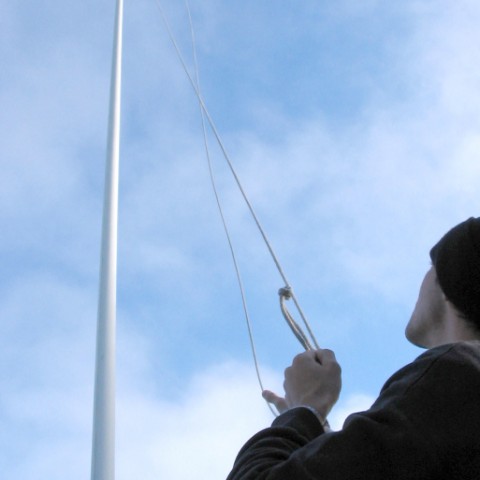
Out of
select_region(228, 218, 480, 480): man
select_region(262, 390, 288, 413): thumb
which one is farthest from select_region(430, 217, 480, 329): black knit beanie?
Answer: select_region(262, 390, 288, 413): thumb

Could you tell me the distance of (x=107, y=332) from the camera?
16.9ft

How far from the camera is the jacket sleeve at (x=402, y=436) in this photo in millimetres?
2006

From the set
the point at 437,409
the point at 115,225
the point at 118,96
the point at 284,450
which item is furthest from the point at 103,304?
the point at 437,409

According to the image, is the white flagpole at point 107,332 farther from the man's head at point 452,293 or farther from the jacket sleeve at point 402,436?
the jacket sleeve at point 402,436

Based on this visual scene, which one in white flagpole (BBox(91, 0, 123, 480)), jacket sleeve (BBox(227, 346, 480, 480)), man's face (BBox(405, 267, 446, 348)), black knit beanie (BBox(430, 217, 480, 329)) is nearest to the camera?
jacket sleeve (BBox(227, 346, 480, 480))

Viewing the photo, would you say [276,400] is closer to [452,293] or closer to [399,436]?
[452,293]

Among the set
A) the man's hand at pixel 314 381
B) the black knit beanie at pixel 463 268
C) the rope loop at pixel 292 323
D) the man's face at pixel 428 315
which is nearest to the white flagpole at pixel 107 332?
the rope loop at pixel 292 323

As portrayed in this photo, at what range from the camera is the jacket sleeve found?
2.01 metres

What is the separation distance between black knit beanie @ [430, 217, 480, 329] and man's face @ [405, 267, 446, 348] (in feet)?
0.19

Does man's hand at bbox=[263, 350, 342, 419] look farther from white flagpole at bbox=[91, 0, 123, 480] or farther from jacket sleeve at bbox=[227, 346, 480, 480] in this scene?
white flagpole at bbox=[91, 0, 123, 480]

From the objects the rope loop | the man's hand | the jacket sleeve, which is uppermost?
the rope loop

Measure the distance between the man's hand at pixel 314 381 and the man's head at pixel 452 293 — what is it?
0.29 metres

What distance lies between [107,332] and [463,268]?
2.95 m

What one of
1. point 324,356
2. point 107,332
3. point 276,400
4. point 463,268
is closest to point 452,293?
point 463,268
